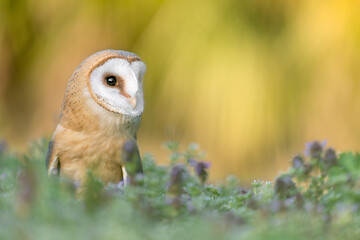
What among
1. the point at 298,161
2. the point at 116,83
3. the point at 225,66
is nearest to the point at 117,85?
Result: the point at 116,83

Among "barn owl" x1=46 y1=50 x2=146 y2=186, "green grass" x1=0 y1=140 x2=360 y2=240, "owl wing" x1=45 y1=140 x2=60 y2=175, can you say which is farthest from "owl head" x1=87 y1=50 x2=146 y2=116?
"green grass" x1=0 y1=140 x2=360 y2=240

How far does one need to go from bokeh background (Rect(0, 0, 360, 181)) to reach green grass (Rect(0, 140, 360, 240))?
2267 mm

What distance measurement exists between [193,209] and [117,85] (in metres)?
0.61

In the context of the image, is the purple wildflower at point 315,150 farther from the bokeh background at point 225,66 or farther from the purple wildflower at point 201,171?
the bokeh background at point 225,66

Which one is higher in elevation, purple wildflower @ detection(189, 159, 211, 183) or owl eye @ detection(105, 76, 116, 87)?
owl eye @ detection(105, 76, 116, 87)

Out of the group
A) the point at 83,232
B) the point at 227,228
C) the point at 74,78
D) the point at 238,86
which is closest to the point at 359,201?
the point at 227,228

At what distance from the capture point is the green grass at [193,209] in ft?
2.78

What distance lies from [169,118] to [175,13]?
0.70 metres

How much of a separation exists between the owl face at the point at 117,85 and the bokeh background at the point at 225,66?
6.51 ft

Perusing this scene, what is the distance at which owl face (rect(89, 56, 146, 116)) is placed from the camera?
1.60m

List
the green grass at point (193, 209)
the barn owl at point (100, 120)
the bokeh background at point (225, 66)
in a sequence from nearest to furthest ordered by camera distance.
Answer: the green grass at point (193, 209), the barn owl at point (100, 120), the bokeh background at point (225, 66)

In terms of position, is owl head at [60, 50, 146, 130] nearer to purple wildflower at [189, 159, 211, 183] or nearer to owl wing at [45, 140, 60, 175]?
owl wing at [45, 140, 60, 175]

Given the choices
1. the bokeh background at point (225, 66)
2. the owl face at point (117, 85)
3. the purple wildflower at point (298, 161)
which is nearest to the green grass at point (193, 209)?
the purple wildflower at point (298, 161)

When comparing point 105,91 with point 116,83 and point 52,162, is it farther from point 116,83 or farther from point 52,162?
point 52,162
